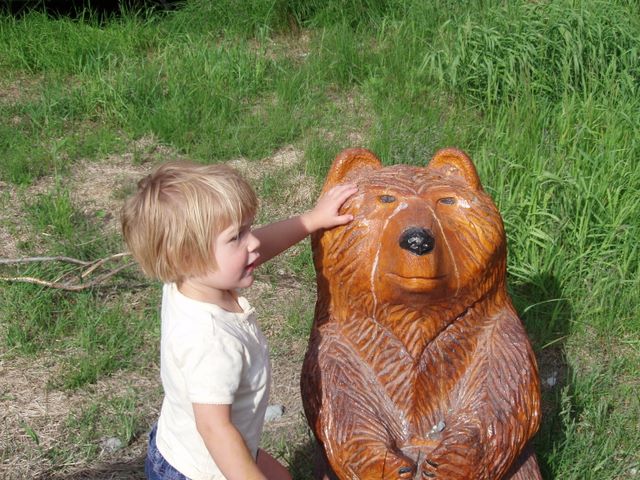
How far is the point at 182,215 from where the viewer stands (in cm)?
215

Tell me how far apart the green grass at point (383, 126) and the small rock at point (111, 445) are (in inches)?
16.8

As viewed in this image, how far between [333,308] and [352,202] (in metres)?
0.33

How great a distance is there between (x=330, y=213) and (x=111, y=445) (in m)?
1.63

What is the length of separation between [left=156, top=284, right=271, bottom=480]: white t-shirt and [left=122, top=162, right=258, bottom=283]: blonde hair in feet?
0.45

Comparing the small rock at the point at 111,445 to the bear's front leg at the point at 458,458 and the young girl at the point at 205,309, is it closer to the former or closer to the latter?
the young girl at the point at 205,309

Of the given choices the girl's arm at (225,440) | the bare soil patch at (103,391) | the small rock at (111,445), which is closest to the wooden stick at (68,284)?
→ the bare soil patch at (103,391)

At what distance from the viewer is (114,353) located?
4.02m

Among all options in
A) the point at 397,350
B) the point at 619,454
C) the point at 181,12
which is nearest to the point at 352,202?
the point at 397,350

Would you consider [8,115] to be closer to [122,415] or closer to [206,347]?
[122,415]

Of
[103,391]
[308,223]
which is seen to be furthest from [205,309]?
[103,391]

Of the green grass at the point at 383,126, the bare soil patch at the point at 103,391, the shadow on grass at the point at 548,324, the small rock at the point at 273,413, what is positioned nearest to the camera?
the bare soil patch at the point at 103,391

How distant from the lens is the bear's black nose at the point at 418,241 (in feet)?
7.68

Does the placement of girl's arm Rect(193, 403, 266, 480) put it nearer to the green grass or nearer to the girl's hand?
the girl's hand

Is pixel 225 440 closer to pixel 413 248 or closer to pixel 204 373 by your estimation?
pixel 204 373
